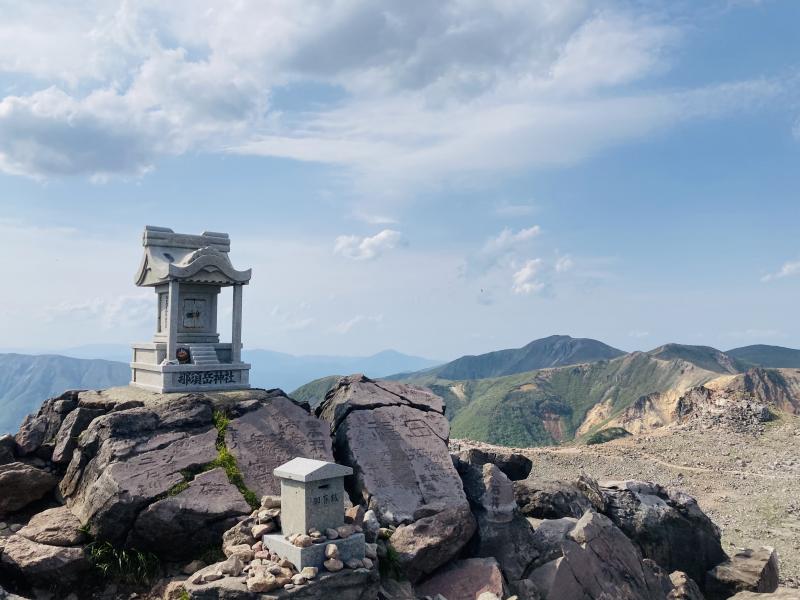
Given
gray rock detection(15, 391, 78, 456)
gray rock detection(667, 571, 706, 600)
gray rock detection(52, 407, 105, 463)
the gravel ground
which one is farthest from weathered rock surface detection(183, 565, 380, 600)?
the gravel ground

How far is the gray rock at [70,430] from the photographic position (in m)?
18.1

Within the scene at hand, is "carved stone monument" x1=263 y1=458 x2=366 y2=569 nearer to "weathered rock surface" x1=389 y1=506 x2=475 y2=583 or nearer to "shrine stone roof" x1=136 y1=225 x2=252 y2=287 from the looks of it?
"weathered rock surface" x1=389 y1=506 x2=475 y2=583

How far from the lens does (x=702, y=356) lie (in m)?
162

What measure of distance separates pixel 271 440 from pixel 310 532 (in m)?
5.56

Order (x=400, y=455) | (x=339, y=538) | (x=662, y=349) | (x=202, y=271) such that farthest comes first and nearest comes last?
(x=662, y=349)
(x=202, y=271)
(x=400, y=455)
(x=339, y=538)

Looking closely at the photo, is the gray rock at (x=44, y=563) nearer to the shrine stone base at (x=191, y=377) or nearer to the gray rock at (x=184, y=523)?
the gray rock at (x=184, y=523)

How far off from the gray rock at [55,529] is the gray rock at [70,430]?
2.19 meters

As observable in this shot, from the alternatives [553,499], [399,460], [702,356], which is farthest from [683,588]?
[702,356]

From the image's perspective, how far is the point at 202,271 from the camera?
22297 millimetres

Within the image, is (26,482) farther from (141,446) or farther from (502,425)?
(502,425)

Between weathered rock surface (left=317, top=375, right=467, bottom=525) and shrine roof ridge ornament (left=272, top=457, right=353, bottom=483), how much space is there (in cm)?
347

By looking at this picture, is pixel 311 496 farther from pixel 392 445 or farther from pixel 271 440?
pixel 392 445

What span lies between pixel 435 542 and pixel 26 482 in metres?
11.0

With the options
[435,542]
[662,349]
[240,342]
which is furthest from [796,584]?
[662,349]
